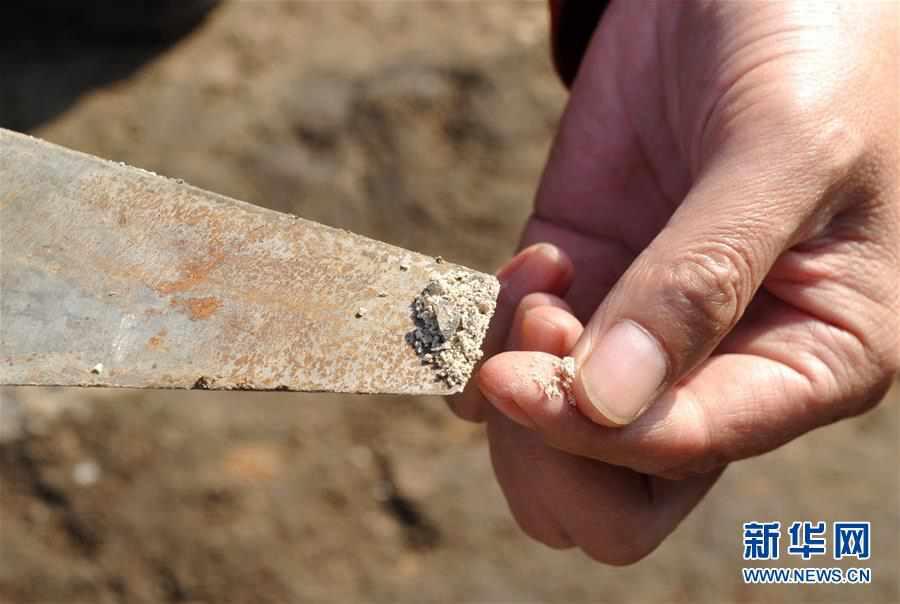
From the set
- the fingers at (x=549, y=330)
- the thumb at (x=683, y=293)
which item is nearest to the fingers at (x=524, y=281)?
the fingers at (x=549, y=330)

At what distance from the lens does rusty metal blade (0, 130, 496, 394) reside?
107 cm

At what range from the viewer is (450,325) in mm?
1110

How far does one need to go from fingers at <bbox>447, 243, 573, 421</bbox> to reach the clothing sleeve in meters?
0.63

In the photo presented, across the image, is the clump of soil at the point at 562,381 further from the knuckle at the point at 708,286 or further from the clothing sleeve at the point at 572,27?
the clothing sleeve at the point at 572,27

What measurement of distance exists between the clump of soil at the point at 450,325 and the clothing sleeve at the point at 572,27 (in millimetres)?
938

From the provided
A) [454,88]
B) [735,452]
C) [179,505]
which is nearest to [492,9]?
[454,88]

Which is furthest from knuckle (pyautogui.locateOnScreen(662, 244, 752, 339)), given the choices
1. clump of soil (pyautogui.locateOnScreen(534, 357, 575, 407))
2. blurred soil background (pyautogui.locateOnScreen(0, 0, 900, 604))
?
blurred soil background (pyautogui.locateOnScreen(0, 0, 900, 604))

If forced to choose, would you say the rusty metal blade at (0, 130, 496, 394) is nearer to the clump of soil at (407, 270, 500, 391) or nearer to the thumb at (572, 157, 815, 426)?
the clump of soil at (407, 270, 500, 391)

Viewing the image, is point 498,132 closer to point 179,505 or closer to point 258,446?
point 258,446

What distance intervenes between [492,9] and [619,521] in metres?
2.06

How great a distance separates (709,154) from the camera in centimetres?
133

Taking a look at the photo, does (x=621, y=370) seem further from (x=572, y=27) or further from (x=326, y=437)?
(x=326, y=437)

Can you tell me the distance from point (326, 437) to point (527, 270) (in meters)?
1.07

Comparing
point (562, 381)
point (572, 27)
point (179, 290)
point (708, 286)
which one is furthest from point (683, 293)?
point (572, 27)
